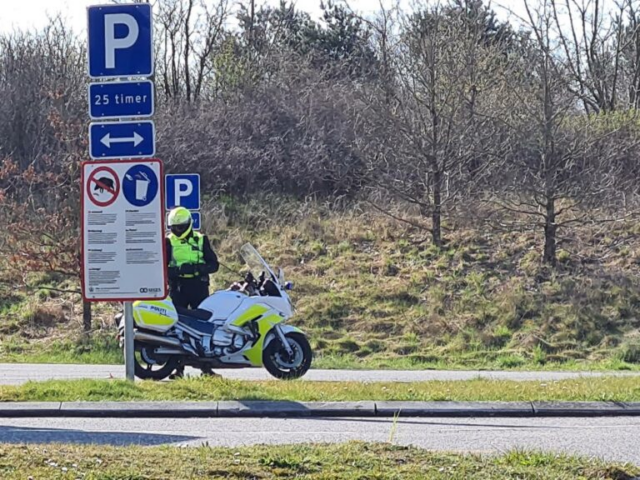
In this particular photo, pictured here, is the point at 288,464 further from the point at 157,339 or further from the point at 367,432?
the point at 157,339

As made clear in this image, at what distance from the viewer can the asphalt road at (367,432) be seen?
777cm

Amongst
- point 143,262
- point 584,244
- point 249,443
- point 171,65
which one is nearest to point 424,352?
point 584,244

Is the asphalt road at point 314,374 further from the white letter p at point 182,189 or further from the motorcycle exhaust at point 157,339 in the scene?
the white letter p at point 182,189

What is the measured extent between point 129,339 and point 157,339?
1.11 metres

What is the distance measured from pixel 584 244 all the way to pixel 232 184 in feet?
36.1

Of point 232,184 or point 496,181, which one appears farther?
point 232,184

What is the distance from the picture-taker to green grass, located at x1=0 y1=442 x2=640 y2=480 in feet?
19.0

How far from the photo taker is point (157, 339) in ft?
38.4

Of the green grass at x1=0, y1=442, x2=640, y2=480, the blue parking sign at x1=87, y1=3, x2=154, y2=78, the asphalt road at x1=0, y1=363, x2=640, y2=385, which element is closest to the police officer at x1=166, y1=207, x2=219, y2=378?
the asphalt road at x1=0, y1=363, x2=640, y2=385

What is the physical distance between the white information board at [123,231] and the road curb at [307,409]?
4.84 feet

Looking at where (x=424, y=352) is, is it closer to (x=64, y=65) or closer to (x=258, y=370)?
(x=258, y=370)

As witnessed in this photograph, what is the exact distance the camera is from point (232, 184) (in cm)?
3006

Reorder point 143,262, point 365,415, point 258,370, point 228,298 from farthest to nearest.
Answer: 1. point 258,370
2. point 228,298
3. point 143,262
4. point 365,415

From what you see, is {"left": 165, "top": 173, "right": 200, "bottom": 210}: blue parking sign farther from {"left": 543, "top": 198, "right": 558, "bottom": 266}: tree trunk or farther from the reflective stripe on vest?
{"left": 543, "top": 198, "right": 558, "bottom": 266}: tree trunk
